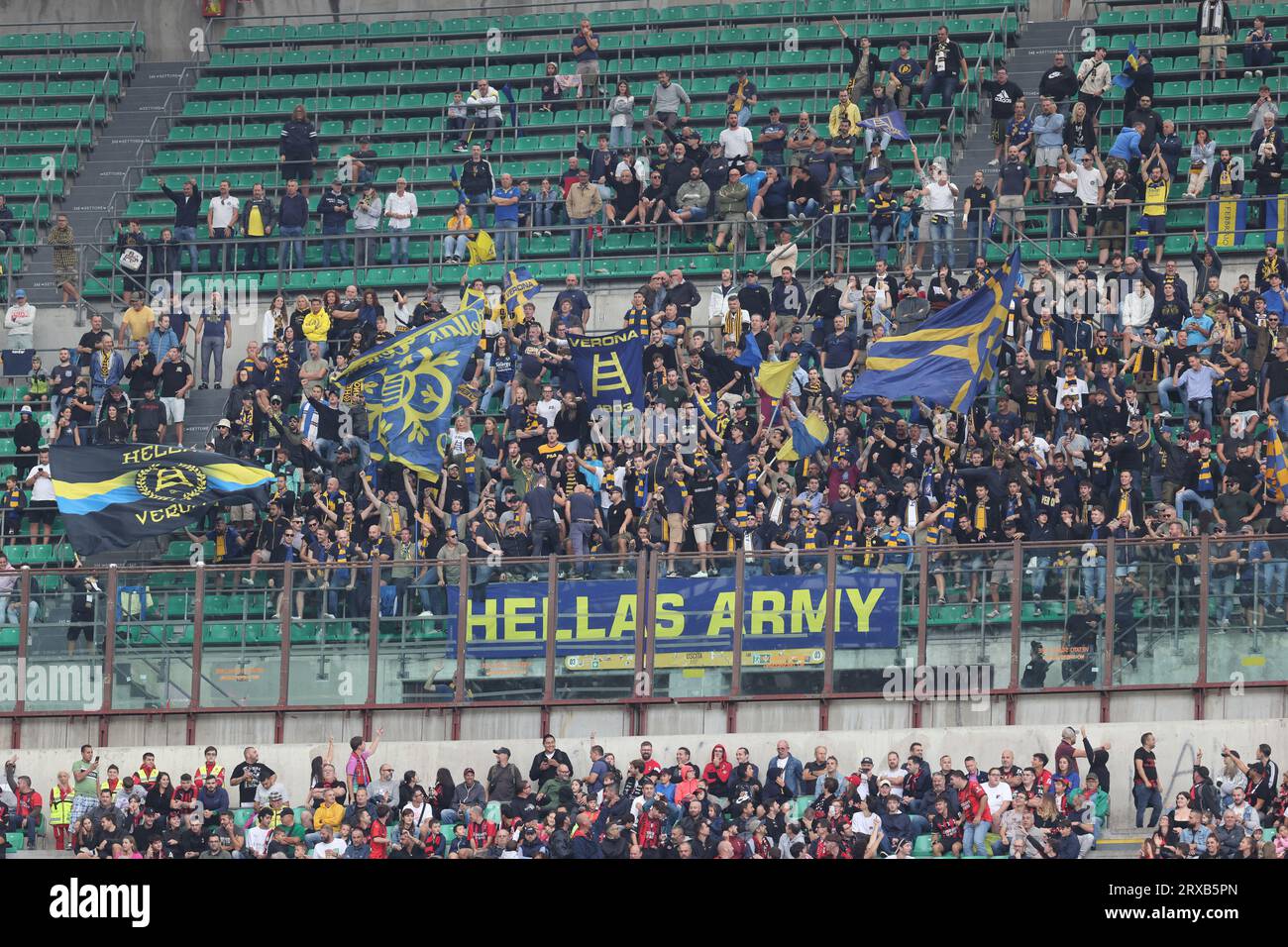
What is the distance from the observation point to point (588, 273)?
114 ft

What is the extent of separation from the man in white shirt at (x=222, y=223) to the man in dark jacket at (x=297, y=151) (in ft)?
5.74

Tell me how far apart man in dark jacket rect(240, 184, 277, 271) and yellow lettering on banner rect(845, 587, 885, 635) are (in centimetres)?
1365

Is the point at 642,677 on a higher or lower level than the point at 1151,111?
lower

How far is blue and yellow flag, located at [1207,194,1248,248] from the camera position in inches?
1278

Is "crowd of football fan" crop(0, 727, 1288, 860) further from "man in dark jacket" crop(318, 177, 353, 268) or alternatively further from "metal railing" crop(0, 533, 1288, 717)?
"man in dark jacket" crop(318, 177, 353, 268)

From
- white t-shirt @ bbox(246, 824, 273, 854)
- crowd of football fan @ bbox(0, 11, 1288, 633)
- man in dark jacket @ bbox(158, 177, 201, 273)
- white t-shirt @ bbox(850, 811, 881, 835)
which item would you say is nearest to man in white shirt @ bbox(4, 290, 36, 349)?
crowd of football fan @ bbox(0, 11, 1288, 633)

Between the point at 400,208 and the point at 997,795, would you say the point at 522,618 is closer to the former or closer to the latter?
the point at 997,795

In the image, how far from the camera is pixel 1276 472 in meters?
26.9

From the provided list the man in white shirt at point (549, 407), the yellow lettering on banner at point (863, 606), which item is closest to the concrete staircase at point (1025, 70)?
the man in white shirt at point (549, 407)

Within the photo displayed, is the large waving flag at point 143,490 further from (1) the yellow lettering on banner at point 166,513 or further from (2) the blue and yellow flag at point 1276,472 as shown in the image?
(2) the blue and yellow flag at point 1276,472

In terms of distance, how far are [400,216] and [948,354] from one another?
10.6 m

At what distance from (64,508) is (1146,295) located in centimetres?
1405

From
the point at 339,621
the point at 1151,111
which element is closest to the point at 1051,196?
the point at 1151,111
